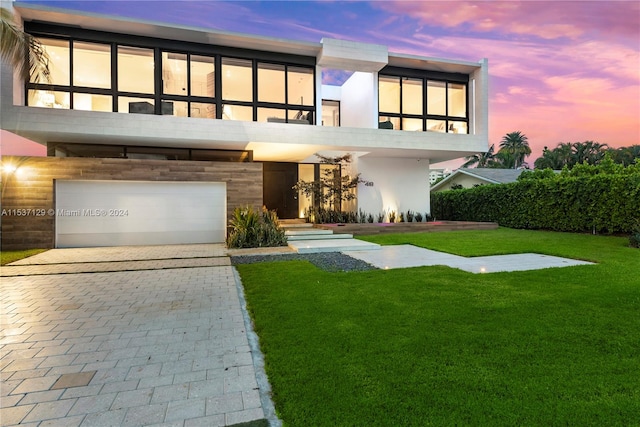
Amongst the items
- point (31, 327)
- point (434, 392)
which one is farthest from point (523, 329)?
point (31, 327)

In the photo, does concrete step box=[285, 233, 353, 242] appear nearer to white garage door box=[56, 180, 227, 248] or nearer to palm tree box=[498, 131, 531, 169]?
white garage door box=[56, 180, 227, 248]

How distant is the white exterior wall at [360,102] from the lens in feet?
47.4

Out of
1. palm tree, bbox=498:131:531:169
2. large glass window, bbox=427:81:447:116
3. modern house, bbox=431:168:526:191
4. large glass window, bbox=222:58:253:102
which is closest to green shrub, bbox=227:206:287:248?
large glass window, bbox=222:58:253:102

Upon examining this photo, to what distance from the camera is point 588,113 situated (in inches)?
768

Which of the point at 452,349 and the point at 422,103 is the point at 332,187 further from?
the point at 452,349

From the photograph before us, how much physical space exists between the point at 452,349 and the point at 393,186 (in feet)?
45.4

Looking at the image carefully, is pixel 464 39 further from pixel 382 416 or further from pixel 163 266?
pixel 382 416

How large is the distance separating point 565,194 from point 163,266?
567 inches

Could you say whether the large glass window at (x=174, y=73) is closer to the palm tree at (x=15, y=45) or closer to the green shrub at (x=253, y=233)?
the palm tree at (x=15, y=45)

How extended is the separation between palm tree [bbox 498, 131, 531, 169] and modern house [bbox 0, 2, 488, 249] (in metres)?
36.8

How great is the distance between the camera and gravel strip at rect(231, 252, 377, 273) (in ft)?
23.2

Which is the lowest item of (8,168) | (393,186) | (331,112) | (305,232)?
(305,232)

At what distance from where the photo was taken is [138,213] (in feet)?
37.7

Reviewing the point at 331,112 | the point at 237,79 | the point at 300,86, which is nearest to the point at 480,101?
the point at 331,112
